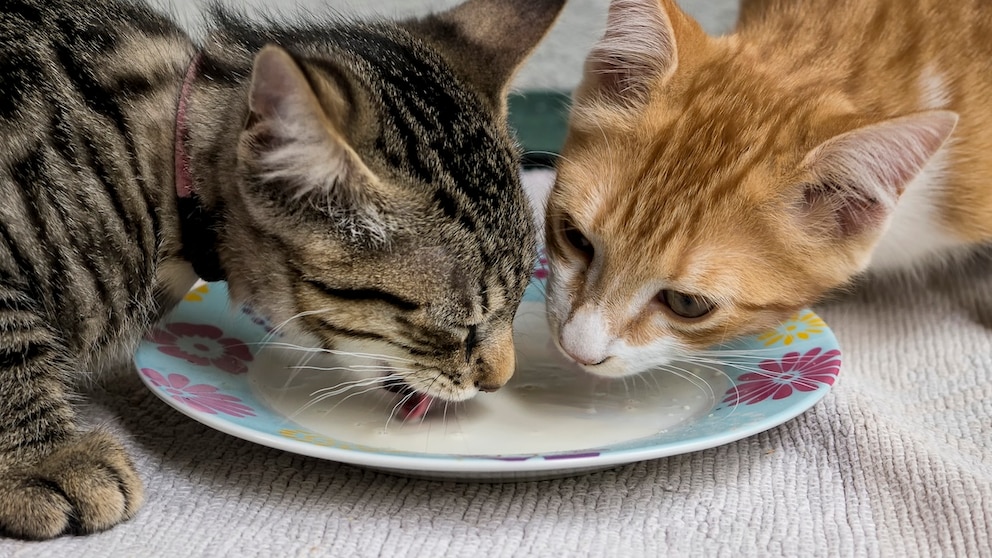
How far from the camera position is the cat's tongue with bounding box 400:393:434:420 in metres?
1.17

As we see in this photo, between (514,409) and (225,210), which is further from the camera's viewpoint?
(514,409)

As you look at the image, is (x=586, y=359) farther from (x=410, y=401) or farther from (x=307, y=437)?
(x=307, y=437)

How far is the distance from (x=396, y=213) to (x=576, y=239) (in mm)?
351

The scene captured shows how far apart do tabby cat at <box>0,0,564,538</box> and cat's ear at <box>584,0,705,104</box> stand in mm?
126

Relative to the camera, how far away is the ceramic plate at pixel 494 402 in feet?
3.47

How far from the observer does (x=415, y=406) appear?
1190mm

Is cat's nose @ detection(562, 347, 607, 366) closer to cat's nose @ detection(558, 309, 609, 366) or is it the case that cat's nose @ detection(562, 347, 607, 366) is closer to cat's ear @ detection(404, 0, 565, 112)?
cat's nose @ detection(558, 309, 609, 366)

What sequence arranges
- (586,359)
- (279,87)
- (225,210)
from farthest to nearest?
(586,359) → (225,210) → (279,87)

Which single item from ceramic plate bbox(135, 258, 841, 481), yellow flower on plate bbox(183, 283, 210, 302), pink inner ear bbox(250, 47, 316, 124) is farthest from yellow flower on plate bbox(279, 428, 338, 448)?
yellow flower on plate bbox(183, 283, 210, 302)

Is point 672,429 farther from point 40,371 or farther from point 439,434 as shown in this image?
point 40,371

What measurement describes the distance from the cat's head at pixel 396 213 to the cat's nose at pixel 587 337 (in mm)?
107

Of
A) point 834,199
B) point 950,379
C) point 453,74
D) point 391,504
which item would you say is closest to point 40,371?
point 391,504

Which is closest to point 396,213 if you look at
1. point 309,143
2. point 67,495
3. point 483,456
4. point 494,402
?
point 309,143

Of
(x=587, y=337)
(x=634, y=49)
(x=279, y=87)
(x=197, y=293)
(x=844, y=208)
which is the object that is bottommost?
(x=197, y=293)
